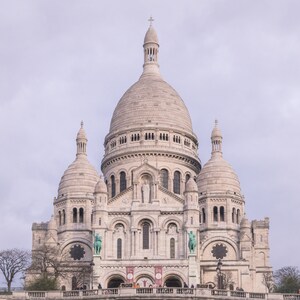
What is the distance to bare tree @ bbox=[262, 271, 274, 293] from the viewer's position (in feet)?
359

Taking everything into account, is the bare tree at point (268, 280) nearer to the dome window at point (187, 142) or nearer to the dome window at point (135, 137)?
the dome window at point (187, 142)

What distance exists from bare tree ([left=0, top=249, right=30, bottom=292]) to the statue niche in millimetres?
16810

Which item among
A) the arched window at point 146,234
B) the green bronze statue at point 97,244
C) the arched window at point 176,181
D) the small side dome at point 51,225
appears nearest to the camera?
the green bronze statue at point 97,244

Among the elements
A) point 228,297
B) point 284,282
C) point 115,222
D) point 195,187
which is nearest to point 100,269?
point 115,222

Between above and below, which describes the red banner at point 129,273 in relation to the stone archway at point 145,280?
above

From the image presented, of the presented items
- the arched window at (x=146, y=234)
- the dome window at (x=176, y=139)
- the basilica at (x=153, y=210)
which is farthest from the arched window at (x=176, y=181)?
the arched window at (x=146, y=234)

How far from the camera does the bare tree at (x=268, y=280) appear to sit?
109m

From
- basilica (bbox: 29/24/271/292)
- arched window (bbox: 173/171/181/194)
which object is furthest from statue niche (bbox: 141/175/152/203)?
arched window (bbox: 173/171/181/194)

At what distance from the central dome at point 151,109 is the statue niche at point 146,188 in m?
12.5

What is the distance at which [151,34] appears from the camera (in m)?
143

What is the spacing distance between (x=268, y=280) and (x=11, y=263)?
3028 centimetres

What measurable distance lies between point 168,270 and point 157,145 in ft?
74.4

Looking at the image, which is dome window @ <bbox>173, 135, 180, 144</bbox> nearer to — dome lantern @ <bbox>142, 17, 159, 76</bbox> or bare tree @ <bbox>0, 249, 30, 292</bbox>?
dome lantern @ <bbox>142, 17, 159, 76</bbox>

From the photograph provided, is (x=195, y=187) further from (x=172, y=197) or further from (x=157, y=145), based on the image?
(x=157, y=145)
